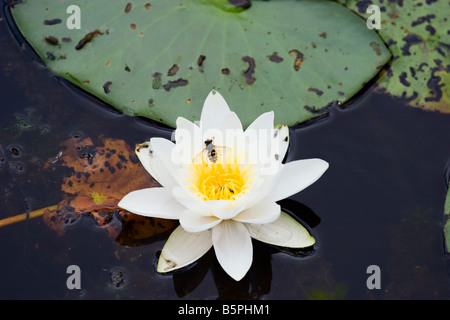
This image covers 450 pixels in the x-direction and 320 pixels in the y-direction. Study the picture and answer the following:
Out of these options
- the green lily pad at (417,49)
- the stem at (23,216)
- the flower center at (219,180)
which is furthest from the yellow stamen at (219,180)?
the green lily pad at (417,49)

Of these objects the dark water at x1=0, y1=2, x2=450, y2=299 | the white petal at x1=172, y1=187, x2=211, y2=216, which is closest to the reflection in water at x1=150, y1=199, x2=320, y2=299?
the dark water at x1=0, y1=2, x2=450, y2=299

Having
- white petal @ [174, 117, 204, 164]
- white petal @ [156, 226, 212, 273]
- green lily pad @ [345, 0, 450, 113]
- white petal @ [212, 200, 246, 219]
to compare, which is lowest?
white petal @ [156, 226, 212, 273]

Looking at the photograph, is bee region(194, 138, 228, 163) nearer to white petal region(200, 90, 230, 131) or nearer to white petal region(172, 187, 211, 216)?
white petal region(200, 90, 230, 131)

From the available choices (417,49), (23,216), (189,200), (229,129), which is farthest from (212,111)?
(417,49)

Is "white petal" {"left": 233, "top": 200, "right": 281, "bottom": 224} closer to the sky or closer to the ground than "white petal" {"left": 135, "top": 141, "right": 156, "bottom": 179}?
closer to the ground

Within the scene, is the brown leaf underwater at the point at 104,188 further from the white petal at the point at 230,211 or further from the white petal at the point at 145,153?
the white petal at the point at 230,211
